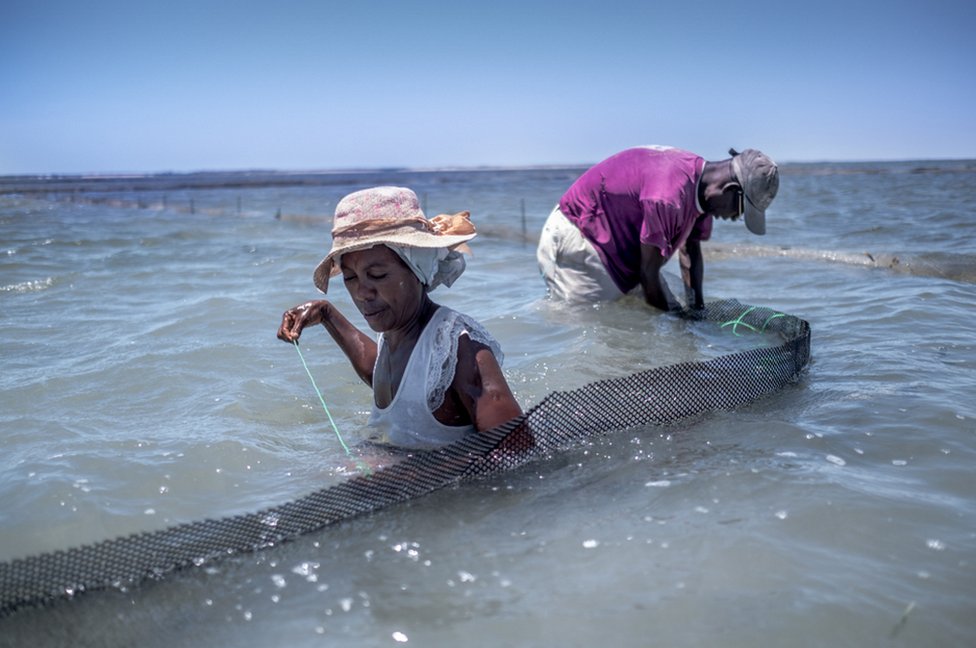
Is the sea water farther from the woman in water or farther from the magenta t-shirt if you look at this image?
the magenta t-shirt

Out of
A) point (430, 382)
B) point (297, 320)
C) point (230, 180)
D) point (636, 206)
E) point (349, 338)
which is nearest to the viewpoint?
point (430, 382)

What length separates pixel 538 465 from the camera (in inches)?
116

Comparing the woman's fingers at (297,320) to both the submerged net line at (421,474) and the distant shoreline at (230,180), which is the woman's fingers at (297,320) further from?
the distant shoreline at (230,180)

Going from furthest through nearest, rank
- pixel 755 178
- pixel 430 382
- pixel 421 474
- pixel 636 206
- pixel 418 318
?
1. pixel 636 206
2. pixel 755 178
3. pixel 418 318
4. pixel 430 382
5. pixel 421 474

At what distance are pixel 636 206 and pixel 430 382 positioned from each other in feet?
9.71

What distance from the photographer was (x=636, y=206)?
5387 mm

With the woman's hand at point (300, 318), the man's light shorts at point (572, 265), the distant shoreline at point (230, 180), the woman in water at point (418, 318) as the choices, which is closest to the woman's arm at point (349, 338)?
the woman's hand at point (300, 318)

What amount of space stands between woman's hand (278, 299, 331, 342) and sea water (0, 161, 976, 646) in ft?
A: 1.77

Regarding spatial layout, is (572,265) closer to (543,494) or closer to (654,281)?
(654,281)

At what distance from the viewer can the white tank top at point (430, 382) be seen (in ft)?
9.15

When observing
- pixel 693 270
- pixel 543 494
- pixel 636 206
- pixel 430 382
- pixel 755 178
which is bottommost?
pixel 543 494

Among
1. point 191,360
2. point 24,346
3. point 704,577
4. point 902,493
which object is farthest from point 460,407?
point 24,346

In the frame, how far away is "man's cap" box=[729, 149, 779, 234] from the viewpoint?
4.89 m

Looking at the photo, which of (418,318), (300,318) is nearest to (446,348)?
(418,318)
